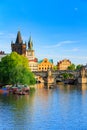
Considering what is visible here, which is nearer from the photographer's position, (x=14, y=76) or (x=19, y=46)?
(x=14, y=76)

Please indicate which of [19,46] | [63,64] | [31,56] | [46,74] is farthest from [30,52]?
[46,74]

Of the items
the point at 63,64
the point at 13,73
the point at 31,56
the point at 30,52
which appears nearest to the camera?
the point at 13,73

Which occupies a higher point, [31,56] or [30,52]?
[30,52]

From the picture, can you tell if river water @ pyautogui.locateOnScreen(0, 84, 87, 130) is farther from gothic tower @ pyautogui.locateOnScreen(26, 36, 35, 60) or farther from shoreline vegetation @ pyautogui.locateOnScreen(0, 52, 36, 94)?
gothic tower @ pyautogui.locateOnScreen(26, 36, 35, 60)

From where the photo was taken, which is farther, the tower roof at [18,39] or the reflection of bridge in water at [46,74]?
the tower roof at [18,39]

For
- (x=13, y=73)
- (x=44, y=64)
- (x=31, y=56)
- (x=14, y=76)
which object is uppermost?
(x=31, y=56)

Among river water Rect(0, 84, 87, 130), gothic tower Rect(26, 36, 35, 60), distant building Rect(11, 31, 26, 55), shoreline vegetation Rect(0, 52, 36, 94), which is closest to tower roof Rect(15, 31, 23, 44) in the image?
distant building Rect(11, 31, 26, 55)

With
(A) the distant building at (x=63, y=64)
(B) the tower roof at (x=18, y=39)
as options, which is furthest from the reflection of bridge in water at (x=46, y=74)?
(A) the distant building at (x=63, y=64)

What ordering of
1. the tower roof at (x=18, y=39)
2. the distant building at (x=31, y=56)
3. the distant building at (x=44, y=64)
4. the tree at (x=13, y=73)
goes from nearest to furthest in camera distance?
the tree at (x=13, y=73)
the tower roof at (x=18, y=39)
the distant building at (x=31, y=56)
the distant building at (x=44, y=64)

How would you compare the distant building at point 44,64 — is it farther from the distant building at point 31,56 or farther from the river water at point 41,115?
the river water at point 41,115

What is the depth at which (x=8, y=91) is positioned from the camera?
226ft

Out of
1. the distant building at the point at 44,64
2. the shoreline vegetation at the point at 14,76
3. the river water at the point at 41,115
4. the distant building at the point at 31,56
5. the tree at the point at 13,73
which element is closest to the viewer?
the river water at the point at 41,115

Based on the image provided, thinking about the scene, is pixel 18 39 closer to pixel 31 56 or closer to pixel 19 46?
pixel 19 46

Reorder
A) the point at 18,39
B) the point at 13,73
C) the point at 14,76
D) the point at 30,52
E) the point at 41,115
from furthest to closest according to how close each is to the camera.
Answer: the point at 30,52 → the point at 18,39 → the point at 13,73 → the point at 14,76 → the point at 41,115
